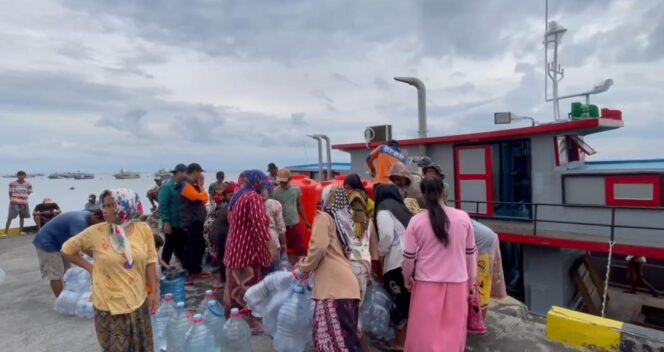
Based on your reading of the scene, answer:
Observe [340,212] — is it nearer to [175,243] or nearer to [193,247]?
[193,247]

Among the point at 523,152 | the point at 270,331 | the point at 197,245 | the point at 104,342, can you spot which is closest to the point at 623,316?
the point at 523,152

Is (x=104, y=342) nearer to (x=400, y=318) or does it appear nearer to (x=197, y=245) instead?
(x=400, y=318)

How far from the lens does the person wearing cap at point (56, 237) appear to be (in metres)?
4.32

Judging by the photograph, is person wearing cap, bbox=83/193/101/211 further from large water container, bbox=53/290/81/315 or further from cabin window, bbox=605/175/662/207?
cabin window, bbox=605/175/662/207

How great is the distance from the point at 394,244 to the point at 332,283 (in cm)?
72

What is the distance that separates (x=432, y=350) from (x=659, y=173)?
5.74 metres

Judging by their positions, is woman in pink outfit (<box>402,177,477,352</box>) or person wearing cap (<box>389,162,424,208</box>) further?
person wearing cap (<box>389,162,424,208</box>)

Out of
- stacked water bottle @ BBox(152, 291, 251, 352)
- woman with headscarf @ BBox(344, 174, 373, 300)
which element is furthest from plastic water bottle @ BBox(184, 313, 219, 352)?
woman with headscarf @ BBox(344, 174, 373, 300)

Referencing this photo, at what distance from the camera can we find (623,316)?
24.1 ft

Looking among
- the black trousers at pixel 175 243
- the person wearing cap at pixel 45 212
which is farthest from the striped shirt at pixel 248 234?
the person wearing cap at pixel 45 212

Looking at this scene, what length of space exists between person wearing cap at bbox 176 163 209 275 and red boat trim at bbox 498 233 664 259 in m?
5.14

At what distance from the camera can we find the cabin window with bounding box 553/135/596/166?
7515 millimetres

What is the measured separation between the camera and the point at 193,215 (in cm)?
559

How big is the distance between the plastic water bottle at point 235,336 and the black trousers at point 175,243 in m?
2.67
